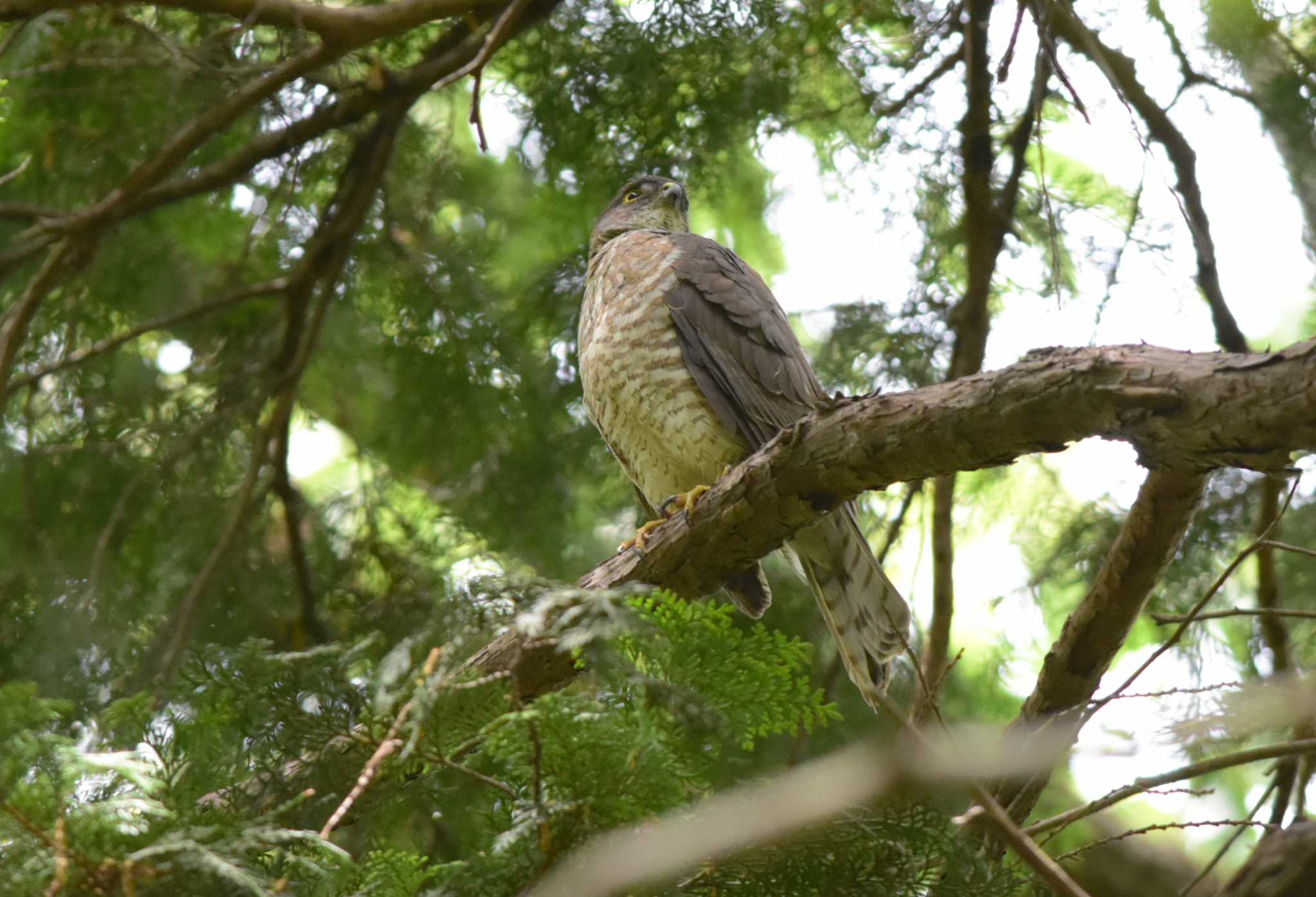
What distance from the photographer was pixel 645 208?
219 inches

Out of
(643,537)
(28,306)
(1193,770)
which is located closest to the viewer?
(1193,770)

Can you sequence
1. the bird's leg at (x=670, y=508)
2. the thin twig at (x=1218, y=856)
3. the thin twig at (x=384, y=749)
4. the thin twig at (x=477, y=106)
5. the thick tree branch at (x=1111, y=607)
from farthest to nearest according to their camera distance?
the bird's leg at (x=670, y=508) < the thin twig at (x=477, y=106) < the thin twig at (x=1218, y=856) < the thick tree branch at (x=1111, y=607) < the thin twig at (x=384, y=749)

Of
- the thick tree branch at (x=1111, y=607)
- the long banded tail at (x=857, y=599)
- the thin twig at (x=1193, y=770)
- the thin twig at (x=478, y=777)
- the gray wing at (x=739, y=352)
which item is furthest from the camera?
the gray wing at (x=739, y=352)

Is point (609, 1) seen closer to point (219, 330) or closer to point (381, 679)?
point (219, 330)

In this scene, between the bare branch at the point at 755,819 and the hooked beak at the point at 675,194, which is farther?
the hooked beak at the point at 675,194

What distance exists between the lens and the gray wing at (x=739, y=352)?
448 centimetres

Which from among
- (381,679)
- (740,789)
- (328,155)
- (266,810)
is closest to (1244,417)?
(740,789)

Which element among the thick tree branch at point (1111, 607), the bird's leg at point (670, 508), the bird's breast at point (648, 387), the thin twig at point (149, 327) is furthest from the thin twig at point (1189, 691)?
the thin twig at point (149, 327)

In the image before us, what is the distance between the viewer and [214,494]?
5.75 meters

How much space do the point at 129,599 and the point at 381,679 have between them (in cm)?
350

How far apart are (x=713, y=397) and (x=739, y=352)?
236mm

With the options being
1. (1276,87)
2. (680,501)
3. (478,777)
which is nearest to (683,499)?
(680,501)

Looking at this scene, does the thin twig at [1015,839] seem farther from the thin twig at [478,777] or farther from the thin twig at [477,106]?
the thin twig at [477,106]

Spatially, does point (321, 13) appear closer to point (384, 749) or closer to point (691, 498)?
point (691, 498)
